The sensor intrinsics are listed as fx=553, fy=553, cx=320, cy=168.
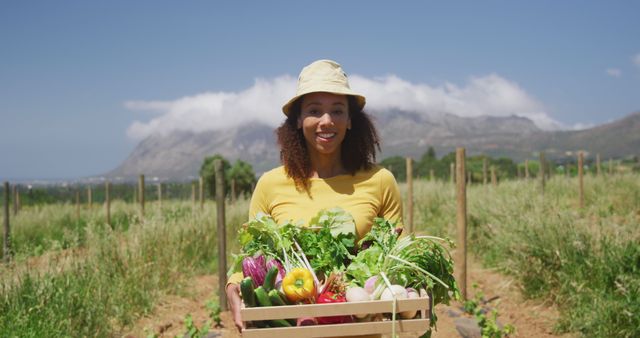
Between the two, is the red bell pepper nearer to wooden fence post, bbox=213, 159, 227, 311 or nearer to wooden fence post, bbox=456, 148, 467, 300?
wooden fence post, bbox=213, 159, 227, 311

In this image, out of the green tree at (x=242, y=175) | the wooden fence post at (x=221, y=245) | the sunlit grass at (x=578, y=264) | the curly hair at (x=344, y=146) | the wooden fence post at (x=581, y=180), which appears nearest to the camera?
the curly hair at (x=344, y=146)

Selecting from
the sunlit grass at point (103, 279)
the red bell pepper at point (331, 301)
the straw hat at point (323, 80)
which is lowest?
the sunlit grass at point (103, 279)

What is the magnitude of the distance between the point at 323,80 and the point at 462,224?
464 centimetres

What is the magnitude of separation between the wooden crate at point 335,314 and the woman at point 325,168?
0.57 metres

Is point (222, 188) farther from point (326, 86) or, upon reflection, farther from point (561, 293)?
point (326, 86)

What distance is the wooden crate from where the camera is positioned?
5.81ft

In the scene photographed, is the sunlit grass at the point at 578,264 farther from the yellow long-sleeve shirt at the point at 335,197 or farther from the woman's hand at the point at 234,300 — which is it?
the woman's hand at the point at 234,300

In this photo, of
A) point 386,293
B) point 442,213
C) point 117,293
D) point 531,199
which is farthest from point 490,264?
point 386,293

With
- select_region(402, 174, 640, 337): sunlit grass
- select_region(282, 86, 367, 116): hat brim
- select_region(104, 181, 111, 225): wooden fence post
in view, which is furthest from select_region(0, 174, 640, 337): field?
select_region(104, 181, 111, 225): wooden fence post

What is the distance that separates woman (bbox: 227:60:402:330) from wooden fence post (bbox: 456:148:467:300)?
4.07 meters

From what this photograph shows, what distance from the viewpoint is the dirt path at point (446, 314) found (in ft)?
17.8

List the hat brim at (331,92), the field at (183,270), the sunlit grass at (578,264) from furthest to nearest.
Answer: the sunlit grass at (578,264) → the field at (183,270) → the hat brim at (331,92)

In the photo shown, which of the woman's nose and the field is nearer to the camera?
the woman's nose

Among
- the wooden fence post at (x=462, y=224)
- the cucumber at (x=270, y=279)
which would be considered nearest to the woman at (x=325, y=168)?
the cucumber at (x=270, y=279)
